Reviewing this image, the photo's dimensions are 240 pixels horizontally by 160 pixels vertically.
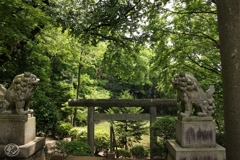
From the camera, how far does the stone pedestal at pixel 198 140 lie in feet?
11.3

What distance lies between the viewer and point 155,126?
5.42 metres

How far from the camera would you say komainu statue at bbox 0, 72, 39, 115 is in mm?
3746

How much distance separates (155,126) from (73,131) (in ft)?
19.9

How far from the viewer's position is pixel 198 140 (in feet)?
11.7

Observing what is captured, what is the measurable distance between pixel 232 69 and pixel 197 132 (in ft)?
3.84

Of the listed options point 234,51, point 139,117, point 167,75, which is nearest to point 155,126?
point 139,117

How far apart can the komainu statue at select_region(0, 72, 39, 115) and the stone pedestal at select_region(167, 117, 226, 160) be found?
2.64m

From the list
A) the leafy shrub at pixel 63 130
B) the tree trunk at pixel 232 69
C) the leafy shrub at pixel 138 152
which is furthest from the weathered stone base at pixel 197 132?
the leafy shrub at pixel 63 130

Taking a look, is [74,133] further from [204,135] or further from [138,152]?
[204,135]

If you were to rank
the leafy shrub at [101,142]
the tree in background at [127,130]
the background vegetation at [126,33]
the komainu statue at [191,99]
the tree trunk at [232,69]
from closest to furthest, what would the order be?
the tree trunk at [232,69] → the komainu statue at [191,99] → the background vegetation at [126,33] → the leafy shrub at [101,142] → the tree in background at [127,130]

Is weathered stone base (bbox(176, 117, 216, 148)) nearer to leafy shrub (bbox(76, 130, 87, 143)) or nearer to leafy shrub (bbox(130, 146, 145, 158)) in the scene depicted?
leafy shrub (bbox(130, 146, 145, 158))

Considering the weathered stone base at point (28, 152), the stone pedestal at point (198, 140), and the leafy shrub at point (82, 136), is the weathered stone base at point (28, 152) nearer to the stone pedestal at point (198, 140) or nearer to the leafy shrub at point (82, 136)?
the stone pedestal at point (198, 140)

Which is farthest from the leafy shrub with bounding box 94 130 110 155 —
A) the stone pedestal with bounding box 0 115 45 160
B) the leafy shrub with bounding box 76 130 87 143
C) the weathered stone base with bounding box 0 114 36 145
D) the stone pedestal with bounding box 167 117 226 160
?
the stone pedestal with bounding box 167 117 226 160

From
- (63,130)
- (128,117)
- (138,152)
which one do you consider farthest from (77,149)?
(63,130)
